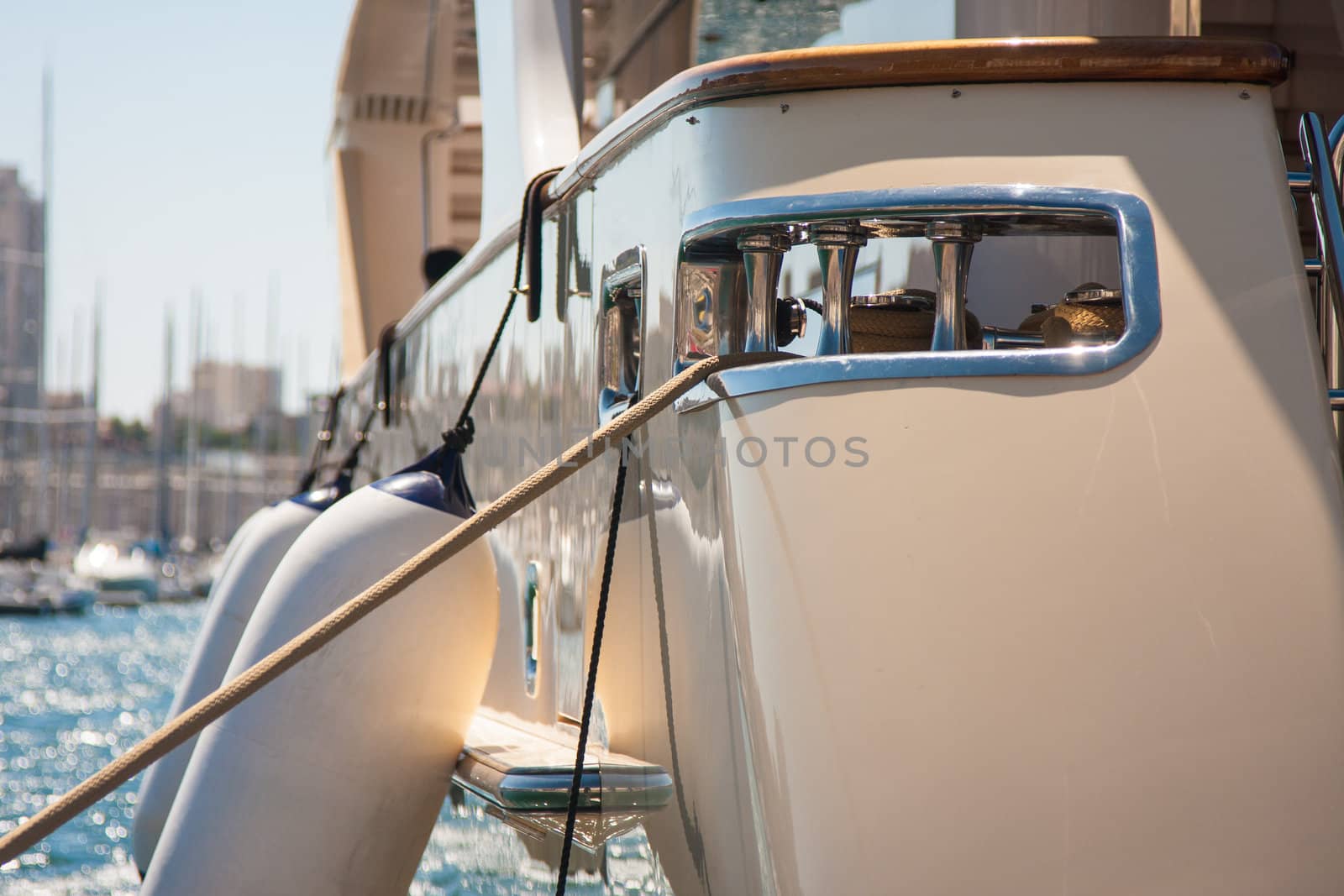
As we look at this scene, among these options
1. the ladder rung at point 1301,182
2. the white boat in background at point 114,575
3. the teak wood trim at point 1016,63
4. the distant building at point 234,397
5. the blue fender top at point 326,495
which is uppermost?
the distant building at point 234,397

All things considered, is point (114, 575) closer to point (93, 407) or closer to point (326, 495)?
point (93, 407)

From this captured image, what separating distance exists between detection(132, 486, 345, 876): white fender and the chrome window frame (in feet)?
10.5

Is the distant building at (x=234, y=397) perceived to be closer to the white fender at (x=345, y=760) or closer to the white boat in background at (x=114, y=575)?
the white boat in background at (x=114, y=575)

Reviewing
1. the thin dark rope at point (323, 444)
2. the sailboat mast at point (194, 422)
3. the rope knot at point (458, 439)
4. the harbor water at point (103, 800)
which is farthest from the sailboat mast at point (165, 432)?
the rope knot at point (458, 439)

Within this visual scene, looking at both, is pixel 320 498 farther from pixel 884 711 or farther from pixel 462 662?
pixel 884 711

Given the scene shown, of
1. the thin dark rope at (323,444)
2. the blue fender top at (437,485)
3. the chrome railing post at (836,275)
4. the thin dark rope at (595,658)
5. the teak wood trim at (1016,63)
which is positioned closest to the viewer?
the teak wood trim at (1016,63)

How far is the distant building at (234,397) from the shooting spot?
46.3 metres

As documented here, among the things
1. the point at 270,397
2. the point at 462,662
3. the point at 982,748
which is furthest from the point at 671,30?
the point at 270,397

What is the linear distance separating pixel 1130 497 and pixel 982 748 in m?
0.45

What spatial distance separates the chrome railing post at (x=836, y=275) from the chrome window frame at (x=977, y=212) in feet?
0.20

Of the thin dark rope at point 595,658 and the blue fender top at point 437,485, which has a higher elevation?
the blue fender top at point 437,485

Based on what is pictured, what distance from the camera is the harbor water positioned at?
4145 millimetres

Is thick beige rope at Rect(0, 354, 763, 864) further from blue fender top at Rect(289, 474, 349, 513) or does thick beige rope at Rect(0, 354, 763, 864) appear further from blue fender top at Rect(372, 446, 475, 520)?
blue fender top at Rect(289, 474, 349, 513)

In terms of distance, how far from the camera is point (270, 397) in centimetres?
5903
